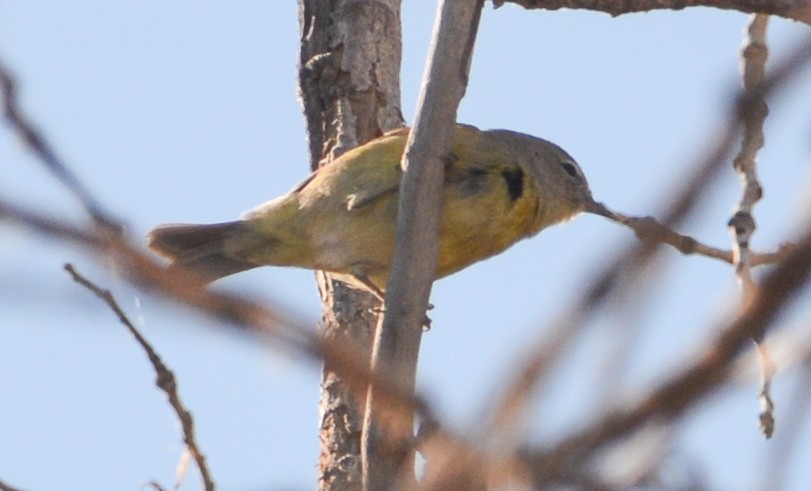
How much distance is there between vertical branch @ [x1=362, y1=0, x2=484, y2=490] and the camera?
358 cm

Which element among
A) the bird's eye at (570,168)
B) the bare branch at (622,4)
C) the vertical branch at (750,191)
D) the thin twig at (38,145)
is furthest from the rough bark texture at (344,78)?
the thin twig at (38,145)

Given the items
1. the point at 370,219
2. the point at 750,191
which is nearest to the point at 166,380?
the point at 750,191

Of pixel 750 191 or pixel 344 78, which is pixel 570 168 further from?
pixel 750 191

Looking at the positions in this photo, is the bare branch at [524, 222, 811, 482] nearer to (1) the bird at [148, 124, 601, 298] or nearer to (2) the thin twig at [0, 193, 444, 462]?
(2) the thin twig at [0, 193, 444, 462]

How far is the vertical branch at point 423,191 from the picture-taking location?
11.7 ft

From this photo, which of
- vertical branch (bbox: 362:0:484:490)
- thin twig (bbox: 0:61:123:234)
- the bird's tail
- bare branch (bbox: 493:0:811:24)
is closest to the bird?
the bird's tail

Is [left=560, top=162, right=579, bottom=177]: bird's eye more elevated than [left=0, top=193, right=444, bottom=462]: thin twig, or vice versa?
[left=560, top=162, right=579, bottom=177]: bird's eye

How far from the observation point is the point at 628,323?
1060 mm

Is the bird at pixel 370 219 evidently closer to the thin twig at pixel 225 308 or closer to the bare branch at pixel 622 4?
the bare branch at pixel 622 4

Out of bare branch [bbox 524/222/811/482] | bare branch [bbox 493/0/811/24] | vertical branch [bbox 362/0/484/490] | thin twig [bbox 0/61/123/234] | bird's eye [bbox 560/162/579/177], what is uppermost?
bird's eye [bbox 560/162/579/177]

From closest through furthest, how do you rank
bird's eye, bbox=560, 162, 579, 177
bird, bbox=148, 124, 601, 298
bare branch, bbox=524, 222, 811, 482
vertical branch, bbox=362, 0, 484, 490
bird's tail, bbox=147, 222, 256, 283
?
bare branch, bbox=524, 222, 811, 482 < vertical branch, bbox=362, 0, 484, 490 < bird, bbox=148, 124, 601, 298 < bird's tail, bbox=147, 222, 256, 283 < bird's eye, bbox=560, 162, 579, 177

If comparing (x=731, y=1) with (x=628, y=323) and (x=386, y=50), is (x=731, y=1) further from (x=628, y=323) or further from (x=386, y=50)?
(x=628, y=323)

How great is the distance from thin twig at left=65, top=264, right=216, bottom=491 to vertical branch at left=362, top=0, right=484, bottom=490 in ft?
1.67

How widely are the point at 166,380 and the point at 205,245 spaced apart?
2834 mm
